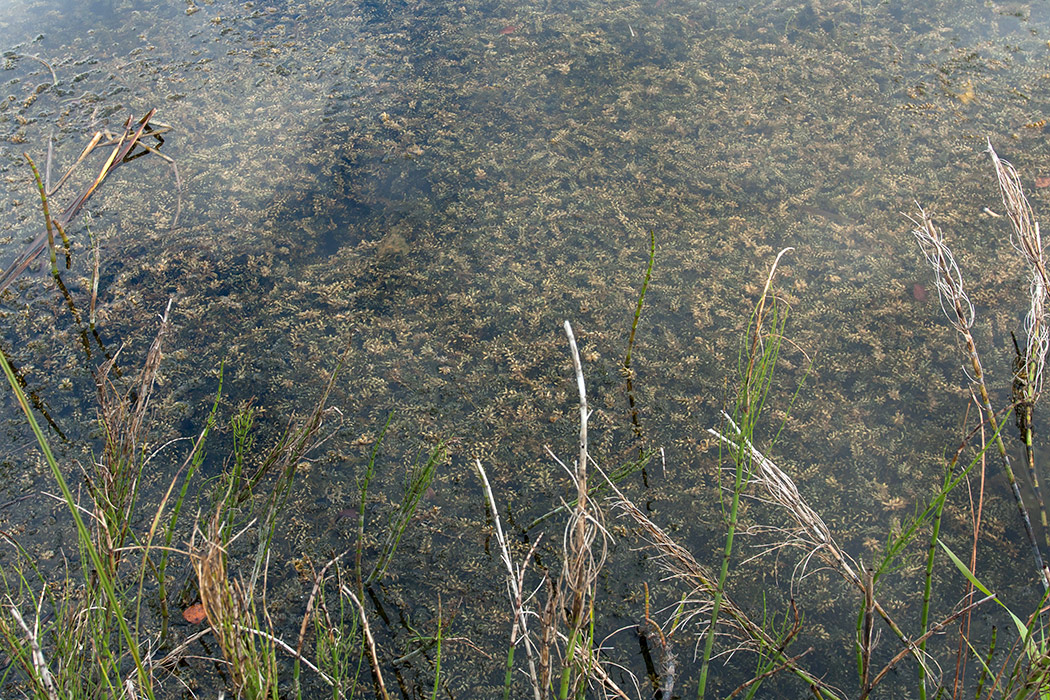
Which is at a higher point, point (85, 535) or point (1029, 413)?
point (85, 535)

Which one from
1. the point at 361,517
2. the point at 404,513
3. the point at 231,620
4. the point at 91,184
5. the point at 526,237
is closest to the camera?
the point at 231,620

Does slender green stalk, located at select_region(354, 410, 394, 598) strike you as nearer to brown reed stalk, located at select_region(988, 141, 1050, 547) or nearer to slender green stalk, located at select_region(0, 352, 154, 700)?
slender green stalk, located at select_region(0, 352, 154, 700)

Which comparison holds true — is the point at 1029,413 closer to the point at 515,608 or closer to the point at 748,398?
the point at 748,398

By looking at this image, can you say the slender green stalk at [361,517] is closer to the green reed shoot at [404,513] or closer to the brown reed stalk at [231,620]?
the green reed shoot at [404,513]

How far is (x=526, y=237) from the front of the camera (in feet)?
4.98

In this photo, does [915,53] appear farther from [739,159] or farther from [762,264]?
[762,264]

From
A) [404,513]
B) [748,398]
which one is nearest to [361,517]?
[404,513]

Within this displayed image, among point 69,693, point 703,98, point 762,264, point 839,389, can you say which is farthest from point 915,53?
point 69,693

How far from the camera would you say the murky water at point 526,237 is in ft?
3.90

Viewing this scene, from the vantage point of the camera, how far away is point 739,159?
165cm

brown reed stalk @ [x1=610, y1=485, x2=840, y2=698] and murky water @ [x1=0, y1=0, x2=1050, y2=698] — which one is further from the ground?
murky water @ [x1=0, y1=0, x2=1050, y2=698]

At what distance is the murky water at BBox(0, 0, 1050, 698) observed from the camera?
1.19m

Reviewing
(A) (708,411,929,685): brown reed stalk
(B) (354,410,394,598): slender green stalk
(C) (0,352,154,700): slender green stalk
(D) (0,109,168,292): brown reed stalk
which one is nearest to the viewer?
(C) (0,352,154,700): slender green stalk

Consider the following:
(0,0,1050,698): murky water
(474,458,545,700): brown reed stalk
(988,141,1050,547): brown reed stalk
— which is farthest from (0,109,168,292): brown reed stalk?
(988,141,1050,547): brown reed stalk
